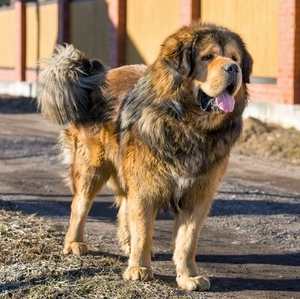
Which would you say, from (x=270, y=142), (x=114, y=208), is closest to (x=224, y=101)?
(x=114, y=208)

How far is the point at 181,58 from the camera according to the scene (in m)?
6.30

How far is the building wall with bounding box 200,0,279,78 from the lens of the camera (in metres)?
18.2

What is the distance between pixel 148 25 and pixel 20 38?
32.1 feet

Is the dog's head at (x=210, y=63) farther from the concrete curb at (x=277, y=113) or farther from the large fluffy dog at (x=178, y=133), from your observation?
the concrete curb at (x=277, y=113)

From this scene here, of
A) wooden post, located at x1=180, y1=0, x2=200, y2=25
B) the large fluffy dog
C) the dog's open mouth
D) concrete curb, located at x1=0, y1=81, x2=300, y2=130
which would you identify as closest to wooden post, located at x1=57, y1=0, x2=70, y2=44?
wooden post, located at x1=180, y1=0, x2=200, y2=25

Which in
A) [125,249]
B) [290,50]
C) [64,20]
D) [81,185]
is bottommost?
[125,249]

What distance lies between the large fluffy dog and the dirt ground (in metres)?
0.40

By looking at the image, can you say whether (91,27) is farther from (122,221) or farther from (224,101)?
(224,101)

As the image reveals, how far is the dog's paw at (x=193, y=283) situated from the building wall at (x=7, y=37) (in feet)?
91.1

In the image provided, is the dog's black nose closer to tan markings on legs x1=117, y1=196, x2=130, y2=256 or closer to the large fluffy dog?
the large fluffy dog

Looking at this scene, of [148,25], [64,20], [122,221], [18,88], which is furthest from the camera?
[18,88]

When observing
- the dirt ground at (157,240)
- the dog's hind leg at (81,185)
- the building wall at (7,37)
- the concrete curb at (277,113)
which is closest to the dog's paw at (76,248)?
the dog's hind leg at (81,185)

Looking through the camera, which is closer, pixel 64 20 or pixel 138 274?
pixel 138 274

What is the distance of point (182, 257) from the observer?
679 cm
